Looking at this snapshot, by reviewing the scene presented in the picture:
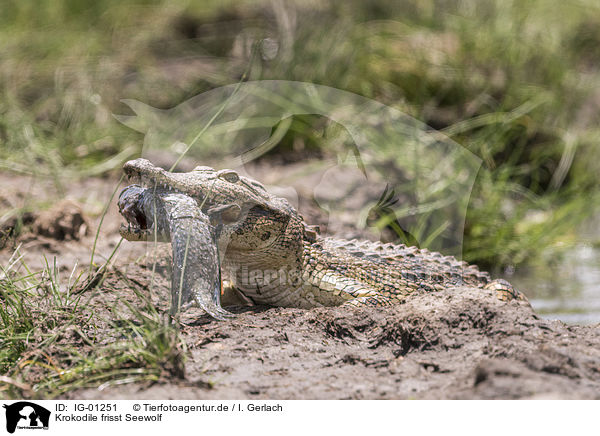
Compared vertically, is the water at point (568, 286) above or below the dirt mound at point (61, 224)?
below

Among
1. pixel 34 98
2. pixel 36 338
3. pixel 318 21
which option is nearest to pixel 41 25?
pixel 34 98

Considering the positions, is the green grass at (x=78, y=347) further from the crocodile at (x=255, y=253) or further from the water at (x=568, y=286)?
the water at (x=568, y=286)

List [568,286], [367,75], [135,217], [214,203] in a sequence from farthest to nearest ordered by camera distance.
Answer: [367,75] → [568,286] → [214,203] → [135,217]

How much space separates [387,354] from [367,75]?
4449 mm

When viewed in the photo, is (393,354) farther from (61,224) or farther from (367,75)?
(367,75)

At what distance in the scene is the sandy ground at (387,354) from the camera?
5.76 feet

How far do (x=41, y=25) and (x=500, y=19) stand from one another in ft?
16.6

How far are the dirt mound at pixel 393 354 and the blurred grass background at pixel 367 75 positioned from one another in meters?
2.37

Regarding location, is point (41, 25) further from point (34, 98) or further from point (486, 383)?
point (486, 383)

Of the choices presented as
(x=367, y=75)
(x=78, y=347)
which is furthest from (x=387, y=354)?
(x=367, y=75)

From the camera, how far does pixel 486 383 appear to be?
5.51ft
